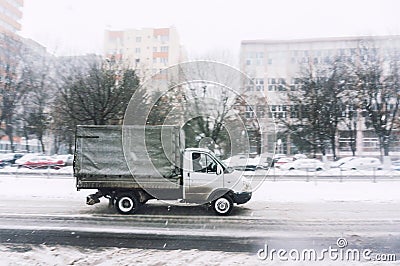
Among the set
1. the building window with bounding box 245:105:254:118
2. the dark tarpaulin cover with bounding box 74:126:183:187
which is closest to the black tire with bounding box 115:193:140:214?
the dark tarpaulin cover with bounding box 74:126:183:187

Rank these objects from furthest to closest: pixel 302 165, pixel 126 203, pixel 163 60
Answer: pixel 163 60
pixel 302 165
pixel 126 203

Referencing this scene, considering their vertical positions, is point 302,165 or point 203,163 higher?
point 203,163

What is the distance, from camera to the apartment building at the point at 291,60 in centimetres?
3354

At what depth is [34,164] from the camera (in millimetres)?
30562

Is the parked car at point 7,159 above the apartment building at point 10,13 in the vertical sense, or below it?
below

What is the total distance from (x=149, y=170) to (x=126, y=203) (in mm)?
1283

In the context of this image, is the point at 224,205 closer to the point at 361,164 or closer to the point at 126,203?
the point at 126,203

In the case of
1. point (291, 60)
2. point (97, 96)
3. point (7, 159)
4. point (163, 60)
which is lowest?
point (7, 159)

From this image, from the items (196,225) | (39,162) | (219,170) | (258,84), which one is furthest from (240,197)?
(258,84)

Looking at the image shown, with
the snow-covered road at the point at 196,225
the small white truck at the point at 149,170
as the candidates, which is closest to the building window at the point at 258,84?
the snow-covered road at the point at 196,225

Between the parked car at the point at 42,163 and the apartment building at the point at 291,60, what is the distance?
19.6 meters

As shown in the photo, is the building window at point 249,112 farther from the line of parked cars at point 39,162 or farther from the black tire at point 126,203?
the line of parked cars at point 39,162

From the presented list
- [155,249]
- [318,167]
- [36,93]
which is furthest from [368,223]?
[36,93]

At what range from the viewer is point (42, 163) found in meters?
30.6
